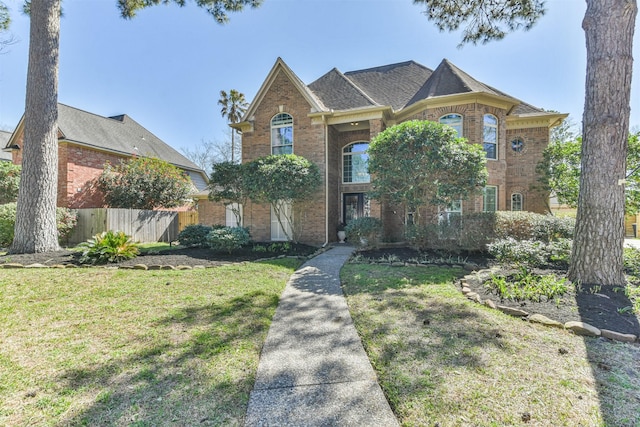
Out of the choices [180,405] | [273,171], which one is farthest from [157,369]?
[273,171]

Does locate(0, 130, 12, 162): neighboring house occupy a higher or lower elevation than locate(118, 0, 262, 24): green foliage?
lower

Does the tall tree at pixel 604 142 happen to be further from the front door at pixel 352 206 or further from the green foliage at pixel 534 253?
the front door at pixel 352 206

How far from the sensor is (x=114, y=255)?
24.4 ft

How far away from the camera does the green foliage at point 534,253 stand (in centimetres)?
639

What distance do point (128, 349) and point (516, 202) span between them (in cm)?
1653

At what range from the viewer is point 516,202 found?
1443 cm

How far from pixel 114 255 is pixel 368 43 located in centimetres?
1301

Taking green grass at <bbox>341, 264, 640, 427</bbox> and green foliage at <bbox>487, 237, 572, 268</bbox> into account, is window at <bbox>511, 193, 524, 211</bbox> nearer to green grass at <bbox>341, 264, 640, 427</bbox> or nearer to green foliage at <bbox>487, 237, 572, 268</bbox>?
green foliage at <bbox>487, 237, 572, 268</bbox>

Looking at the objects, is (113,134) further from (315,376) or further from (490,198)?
(490,198)

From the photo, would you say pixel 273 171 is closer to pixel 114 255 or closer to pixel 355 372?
pixel 114 255

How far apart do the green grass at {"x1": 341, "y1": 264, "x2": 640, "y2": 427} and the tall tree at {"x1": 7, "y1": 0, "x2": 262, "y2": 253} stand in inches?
378

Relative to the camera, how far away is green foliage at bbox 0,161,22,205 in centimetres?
1388

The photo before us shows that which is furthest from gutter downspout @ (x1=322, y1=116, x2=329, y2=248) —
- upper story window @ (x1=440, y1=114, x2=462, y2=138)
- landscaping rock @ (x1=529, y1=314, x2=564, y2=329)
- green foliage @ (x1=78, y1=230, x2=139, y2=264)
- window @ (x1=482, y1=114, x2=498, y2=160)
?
landscaping rock @ (x1=529, y1=314, x2=564, y2=329)

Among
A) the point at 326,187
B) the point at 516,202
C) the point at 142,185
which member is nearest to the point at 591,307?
the point at 326,187
